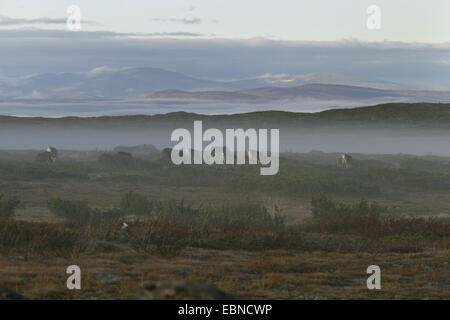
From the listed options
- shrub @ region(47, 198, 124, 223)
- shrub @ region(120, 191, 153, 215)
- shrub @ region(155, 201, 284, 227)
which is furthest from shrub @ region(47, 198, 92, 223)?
shrub @ region(155, 201, 284, 227)

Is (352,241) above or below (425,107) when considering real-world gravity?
below

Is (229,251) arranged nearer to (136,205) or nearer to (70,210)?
(70,210)

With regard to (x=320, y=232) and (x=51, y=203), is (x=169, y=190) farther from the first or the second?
(x=320, y=232)

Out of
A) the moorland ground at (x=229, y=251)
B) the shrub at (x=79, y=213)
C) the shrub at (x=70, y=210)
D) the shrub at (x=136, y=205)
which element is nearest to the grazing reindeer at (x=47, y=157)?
the moorland ground at (x=229, y=251)

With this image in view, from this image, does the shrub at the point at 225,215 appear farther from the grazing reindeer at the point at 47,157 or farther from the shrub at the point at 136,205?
the grazing reindeer at the point at 47,157

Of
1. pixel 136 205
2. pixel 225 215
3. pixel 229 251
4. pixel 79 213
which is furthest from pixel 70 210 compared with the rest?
pixel 229 251

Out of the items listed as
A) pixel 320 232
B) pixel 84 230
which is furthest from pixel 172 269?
pixel 320 232

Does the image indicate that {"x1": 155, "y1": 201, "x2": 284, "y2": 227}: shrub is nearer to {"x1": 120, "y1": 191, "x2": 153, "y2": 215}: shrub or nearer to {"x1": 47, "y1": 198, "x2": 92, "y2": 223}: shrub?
{"x1": 120, "y1": 191, "x2": 153, "y2": 215}: shrub

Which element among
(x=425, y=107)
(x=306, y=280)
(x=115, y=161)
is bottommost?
(x=306, y=280)

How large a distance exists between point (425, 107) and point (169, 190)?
179 ft

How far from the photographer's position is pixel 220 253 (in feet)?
60.5

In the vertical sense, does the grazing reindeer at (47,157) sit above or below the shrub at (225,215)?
above
